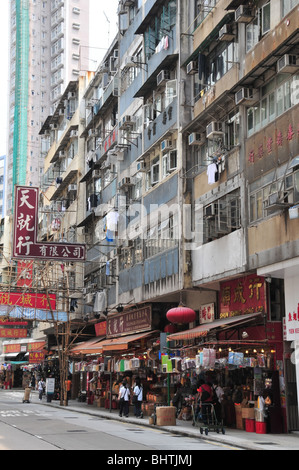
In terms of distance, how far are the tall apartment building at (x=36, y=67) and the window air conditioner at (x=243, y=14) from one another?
238 feet

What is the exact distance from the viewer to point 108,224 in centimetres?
3238

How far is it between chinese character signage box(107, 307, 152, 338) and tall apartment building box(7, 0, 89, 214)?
60034 mm

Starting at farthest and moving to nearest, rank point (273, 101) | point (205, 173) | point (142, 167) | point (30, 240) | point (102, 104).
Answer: point (102, 104) → point (30, 240) → point (142, 167) → point (205, 173) → point (273, 101)

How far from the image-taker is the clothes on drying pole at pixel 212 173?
2202cm

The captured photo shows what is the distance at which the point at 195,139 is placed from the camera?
2377 centimetres

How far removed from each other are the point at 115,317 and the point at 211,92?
14109mm

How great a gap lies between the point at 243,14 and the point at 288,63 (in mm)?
3514

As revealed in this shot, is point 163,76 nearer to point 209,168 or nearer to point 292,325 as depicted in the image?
point 209,168

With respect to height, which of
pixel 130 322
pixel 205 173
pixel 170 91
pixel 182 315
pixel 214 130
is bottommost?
pixel 182 315

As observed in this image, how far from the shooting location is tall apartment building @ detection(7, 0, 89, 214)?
9275 cm

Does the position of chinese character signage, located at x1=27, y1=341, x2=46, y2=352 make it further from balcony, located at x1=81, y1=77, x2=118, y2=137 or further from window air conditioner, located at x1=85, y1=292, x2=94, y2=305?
balcony, located at x1=81, y1=77, x2=118, y2=137

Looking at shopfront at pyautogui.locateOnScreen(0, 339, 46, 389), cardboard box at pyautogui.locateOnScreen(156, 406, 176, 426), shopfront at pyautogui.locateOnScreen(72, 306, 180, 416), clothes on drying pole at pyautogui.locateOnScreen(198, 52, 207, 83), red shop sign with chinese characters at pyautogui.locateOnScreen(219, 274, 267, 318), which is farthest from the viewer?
shopfront at pyautogui.locateOnScreen(0, 339, 46, 389)

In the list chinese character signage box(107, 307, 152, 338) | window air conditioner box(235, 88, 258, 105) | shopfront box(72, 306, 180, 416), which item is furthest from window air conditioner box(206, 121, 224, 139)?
chinese character signage box(107, 307, 152, 338)

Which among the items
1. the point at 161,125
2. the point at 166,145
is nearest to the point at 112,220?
the point at 161,125
